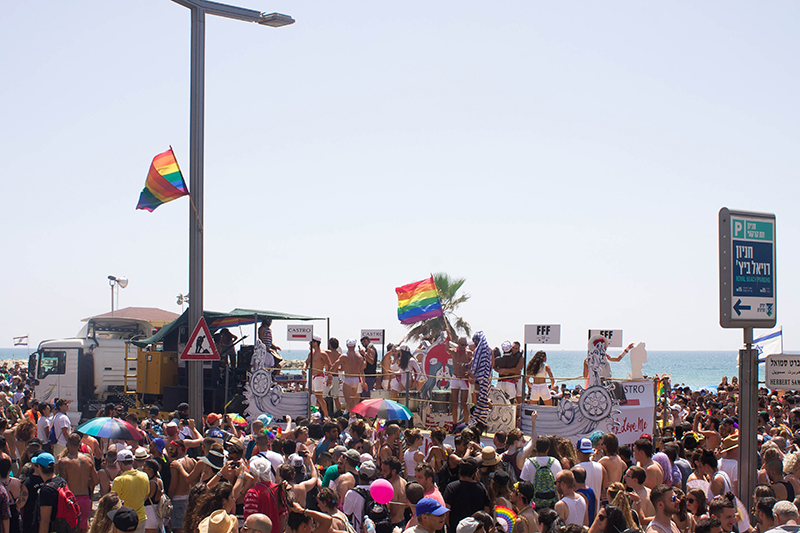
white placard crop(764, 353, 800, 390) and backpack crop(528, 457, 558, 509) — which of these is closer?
white placard crop(764, 353, 800, 390)

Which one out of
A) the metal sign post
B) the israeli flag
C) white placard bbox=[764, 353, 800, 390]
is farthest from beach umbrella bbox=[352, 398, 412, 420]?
the israeli flag

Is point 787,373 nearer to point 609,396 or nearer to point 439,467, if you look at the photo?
point 439,467

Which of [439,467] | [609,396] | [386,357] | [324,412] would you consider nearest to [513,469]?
[439,467]

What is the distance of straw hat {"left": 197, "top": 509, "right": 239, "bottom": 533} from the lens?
18.0 feet

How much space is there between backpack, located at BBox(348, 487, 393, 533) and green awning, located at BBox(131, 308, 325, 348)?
32.3ft

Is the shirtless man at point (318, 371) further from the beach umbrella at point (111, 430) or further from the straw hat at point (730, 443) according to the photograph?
the straw hat at point (730, 443)

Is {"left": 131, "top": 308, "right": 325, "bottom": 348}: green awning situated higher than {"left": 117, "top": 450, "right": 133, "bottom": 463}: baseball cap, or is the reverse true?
{"left": 131, "top": 308, "right": 325, "bottom": 348}: green awning

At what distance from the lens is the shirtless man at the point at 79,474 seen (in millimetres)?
8078

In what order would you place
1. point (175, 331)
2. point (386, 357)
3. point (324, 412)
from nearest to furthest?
point (324, 412) → point (386, 357) → point (175, 331)

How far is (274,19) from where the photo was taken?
1280cm

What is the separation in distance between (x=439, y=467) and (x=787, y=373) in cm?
374

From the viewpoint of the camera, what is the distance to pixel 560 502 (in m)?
6.11

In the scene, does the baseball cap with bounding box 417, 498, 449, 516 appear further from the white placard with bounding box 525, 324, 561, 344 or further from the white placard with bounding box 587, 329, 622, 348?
the white placard with bounding box 587, 329, 622, 348

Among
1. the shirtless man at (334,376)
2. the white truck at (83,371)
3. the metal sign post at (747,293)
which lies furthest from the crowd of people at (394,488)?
the white truck at (83,371)
